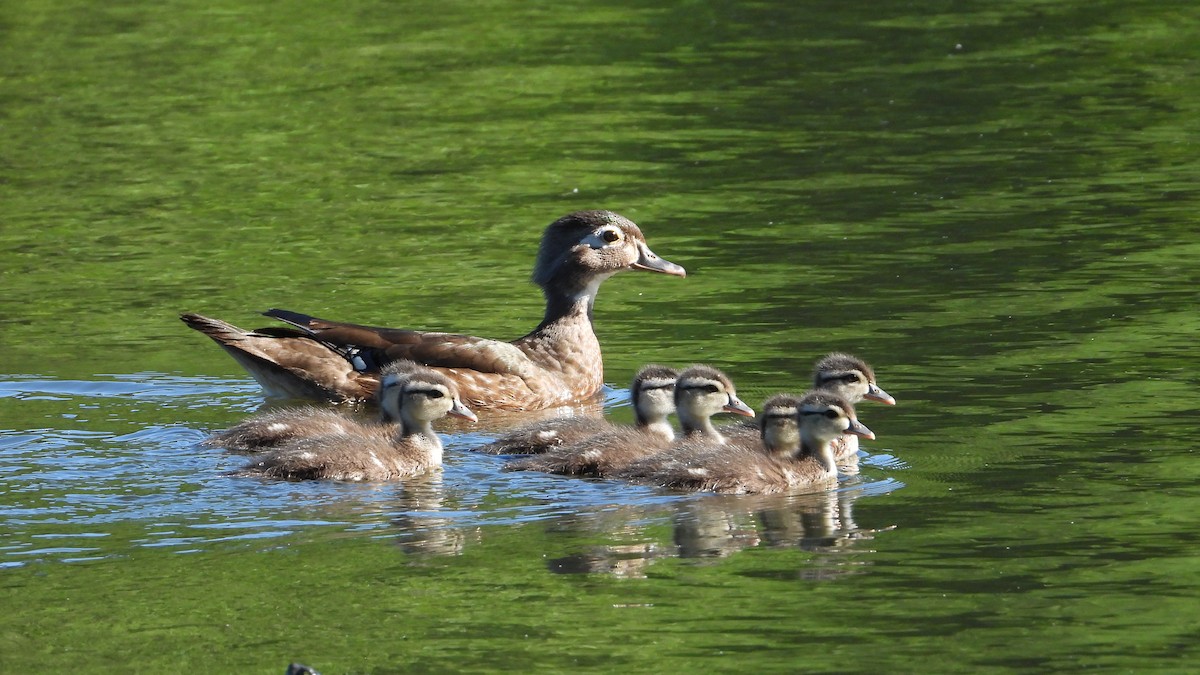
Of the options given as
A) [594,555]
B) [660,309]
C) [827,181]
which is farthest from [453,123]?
[594,555]

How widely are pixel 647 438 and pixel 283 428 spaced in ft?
6.61

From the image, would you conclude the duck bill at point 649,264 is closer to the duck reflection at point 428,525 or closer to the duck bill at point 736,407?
the duck bill at point 736,407

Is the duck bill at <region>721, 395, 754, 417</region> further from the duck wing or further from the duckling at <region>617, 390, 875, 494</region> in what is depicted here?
the duck wing

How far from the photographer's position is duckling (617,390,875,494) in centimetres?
1070

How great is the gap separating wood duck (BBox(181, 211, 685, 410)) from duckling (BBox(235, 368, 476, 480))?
1526mm

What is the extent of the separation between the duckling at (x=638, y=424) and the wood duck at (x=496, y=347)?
1.57m

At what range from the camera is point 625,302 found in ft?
53.6

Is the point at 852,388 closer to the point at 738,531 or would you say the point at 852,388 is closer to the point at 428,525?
the point at 738,531

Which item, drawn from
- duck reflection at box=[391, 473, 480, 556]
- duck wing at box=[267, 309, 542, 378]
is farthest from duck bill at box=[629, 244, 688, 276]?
duck reflection at box=[391, 473, 480, 556]

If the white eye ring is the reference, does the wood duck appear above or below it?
below

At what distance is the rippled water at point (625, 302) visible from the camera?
8.61m

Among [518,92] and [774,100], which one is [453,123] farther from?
[774,100]

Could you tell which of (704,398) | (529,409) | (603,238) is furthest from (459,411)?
(603,238)

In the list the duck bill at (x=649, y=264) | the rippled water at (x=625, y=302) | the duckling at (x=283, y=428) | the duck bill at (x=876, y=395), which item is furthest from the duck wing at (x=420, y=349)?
the duck bill at (x=876, y=395)
